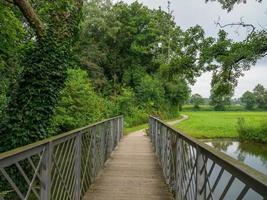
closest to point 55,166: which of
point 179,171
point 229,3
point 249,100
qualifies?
point 179,171

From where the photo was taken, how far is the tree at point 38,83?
8.16 meters

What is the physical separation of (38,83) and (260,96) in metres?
79.8

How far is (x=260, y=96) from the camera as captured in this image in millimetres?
82062

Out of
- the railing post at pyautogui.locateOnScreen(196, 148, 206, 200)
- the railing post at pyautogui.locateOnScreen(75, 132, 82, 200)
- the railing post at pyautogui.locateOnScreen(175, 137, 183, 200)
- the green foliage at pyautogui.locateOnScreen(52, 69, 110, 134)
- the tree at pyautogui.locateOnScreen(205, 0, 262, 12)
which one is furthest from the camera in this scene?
the tree at pyautogui.locateOnScreen(205, 0, 262, 12)

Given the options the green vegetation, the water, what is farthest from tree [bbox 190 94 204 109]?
the water

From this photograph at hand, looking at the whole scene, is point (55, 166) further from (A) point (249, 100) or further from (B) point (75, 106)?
(A) point (249, 100)

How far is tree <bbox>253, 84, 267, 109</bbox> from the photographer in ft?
258

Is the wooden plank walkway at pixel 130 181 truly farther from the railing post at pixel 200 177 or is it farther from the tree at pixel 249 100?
the tree at pixel 249 100

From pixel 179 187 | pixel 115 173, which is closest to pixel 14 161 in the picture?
pixel 179 187

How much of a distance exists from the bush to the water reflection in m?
0.77

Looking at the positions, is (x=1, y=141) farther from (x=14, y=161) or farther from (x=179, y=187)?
(x=14, y=161)

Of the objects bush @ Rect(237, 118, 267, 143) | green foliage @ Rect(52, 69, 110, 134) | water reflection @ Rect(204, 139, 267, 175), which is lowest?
water reflection @ Rect(204, 139, 267, 175)

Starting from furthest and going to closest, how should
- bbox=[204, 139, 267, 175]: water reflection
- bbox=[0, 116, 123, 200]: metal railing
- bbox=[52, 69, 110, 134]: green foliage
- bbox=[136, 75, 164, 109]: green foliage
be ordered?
bbox=[136, 75, 164, 109]: green foliage → bbox=[204, 139, 267, 175]: water reflection → bbox=[52, 69, 110, 134]: green foliage → bbox=[0, 116, 123, 200]: metal railing

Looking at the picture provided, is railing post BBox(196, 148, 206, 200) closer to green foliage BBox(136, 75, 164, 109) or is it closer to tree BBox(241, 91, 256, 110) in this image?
green foliage BBox(136, 75, 164, 109)
